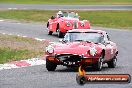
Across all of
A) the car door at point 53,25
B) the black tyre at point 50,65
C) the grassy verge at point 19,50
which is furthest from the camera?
the car door at point 53,25

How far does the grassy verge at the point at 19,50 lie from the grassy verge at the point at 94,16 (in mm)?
16591

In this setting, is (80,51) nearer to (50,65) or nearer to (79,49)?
(79,49)

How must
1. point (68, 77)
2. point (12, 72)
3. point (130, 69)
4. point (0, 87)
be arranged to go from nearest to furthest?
point (0, 87), point (68, 77), point (12, 72), point (130, 69)

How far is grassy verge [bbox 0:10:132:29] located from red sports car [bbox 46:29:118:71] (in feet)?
82.7

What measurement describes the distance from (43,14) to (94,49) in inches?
1428

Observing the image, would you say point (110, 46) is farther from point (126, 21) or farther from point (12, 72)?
point (126, 21)

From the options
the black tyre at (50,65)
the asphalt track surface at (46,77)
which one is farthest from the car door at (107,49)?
the black tyre at (50,65)

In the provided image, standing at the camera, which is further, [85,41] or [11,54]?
[11,54]

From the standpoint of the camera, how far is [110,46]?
16266 mm

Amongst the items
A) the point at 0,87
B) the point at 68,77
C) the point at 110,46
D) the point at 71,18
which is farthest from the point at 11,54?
the point at 71,18

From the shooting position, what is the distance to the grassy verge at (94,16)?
43381 millimetres

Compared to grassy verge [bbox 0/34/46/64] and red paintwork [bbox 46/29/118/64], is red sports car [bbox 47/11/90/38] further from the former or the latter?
red paintwork [bbox 46/29/118/64]

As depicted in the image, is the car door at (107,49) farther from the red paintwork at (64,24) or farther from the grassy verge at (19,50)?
the red paintwork at (64,24)

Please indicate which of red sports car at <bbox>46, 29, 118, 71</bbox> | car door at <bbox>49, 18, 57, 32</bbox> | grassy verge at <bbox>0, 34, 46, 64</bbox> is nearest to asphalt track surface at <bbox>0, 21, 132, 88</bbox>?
red sports car at <bbox>46, 29, 118, 71</bbox>
